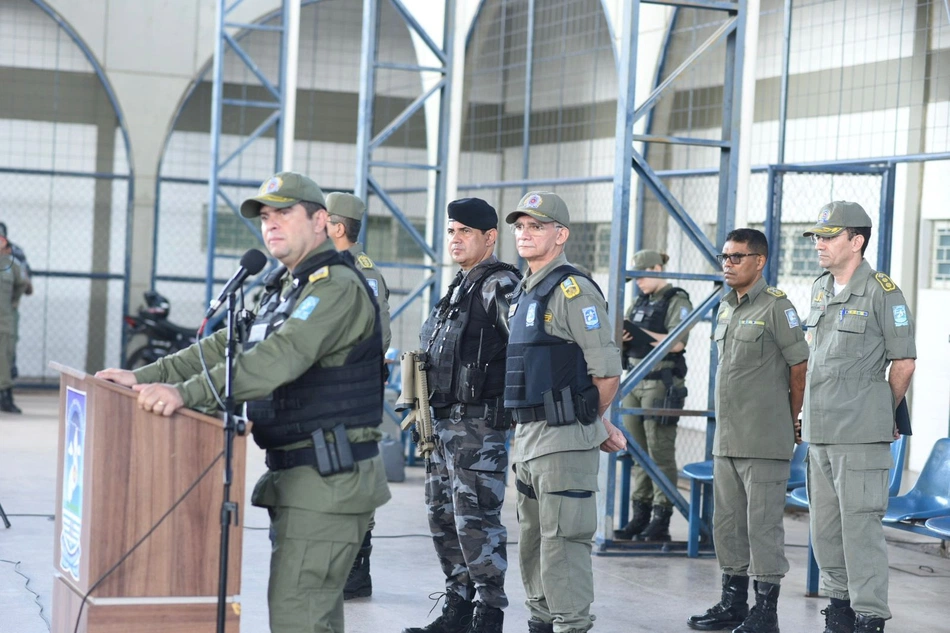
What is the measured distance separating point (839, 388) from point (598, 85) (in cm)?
727

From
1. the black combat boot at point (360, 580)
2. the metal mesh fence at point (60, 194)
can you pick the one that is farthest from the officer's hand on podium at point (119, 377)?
the metal mesh fence at point (60, 194)

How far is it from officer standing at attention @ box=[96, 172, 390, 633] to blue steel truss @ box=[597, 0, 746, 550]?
3.38 m

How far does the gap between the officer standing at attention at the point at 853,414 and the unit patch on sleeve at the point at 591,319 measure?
4.01ft

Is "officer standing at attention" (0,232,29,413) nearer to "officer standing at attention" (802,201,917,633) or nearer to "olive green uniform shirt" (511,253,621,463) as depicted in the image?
"olive green uniform shirt" (511,253,621,463)

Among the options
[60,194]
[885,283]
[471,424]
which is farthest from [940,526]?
[60,194]

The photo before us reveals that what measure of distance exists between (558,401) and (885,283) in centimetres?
159

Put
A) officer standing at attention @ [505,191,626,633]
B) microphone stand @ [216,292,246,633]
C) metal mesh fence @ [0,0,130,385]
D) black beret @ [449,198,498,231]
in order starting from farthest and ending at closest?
metal mesh fence @ [0,0,130,385] < black beret @ [449,198,498,231] < officer standing at attention @ [505,191,626,633] < microphone stand @ [216,292,246,633]

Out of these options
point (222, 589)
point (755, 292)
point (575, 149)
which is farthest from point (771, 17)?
point (222, 589)

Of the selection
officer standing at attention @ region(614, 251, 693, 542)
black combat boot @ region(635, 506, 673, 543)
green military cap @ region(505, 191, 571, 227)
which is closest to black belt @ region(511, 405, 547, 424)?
green military cap @ region(505, 191, 571, 227)

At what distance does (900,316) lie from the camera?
492 cm

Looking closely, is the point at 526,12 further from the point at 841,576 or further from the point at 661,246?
the point at 841,576

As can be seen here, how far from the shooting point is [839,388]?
4961mm

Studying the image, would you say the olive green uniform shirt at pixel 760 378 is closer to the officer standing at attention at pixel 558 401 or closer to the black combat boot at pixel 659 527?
the officer standing at attention at pixel 558 401

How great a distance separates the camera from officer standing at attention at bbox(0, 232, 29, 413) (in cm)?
1165
